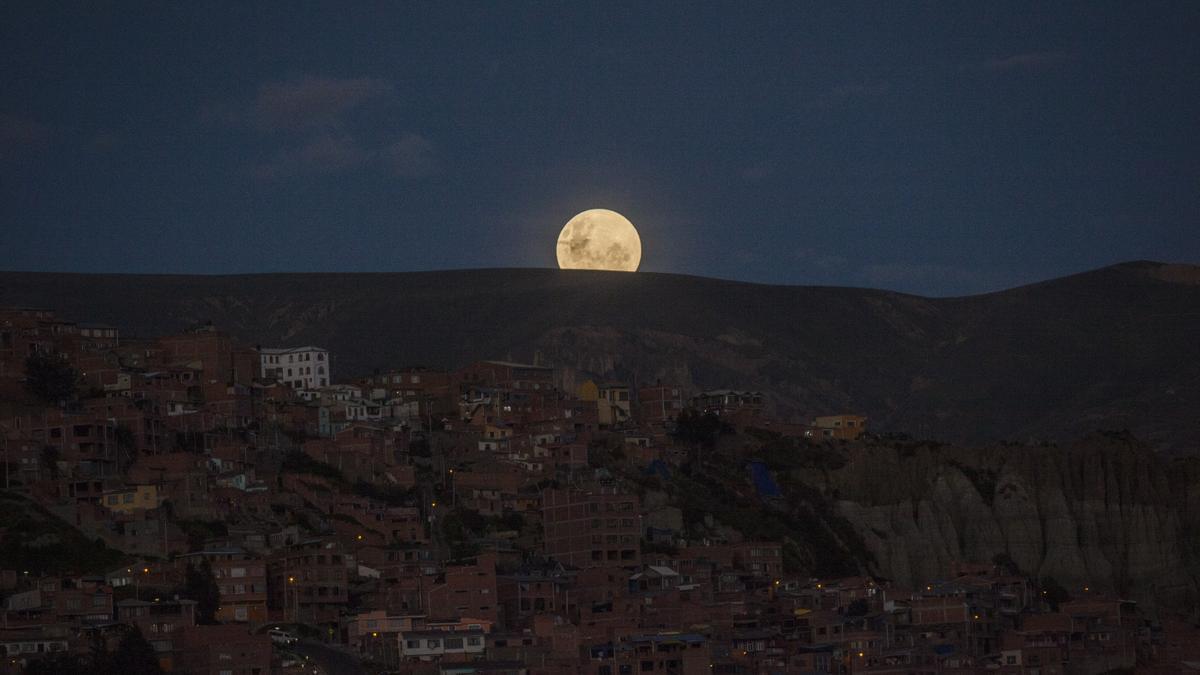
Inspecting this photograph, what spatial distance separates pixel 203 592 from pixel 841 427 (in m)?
48.0

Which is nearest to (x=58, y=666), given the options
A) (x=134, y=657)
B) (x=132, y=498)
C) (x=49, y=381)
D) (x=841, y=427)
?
(x=134, y=657)

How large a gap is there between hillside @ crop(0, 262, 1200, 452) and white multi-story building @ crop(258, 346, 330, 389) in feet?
127

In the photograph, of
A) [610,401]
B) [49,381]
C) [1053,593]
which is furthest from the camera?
[610,401]

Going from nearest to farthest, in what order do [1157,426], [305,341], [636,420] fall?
[636,420] < [1157,426] < [305,341]

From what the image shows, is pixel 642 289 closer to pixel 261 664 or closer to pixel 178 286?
pixel 178 286

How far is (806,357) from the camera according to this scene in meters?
165

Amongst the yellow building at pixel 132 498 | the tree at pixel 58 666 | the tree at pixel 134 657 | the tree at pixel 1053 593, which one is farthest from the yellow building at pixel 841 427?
the tree at pixel 58 666

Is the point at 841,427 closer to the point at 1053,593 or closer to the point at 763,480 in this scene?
the point at 763,480

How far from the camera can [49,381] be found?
9012cm

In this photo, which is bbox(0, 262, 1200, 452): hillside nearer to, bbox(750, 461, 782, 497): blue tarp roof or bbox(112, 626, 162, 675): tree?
bbox(750, 461, 782, 497): blue tarp roof

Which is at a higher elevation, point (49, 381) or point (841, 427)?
point (49, 381)

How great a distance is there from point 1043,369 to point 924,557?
73.0m

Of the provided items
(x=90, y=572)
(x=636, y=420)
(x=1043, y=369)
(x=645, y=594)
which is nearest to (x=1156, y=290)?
(x=1043, y=369)

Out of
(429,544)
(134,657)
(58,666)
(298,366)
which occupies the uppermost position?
(298,366)
